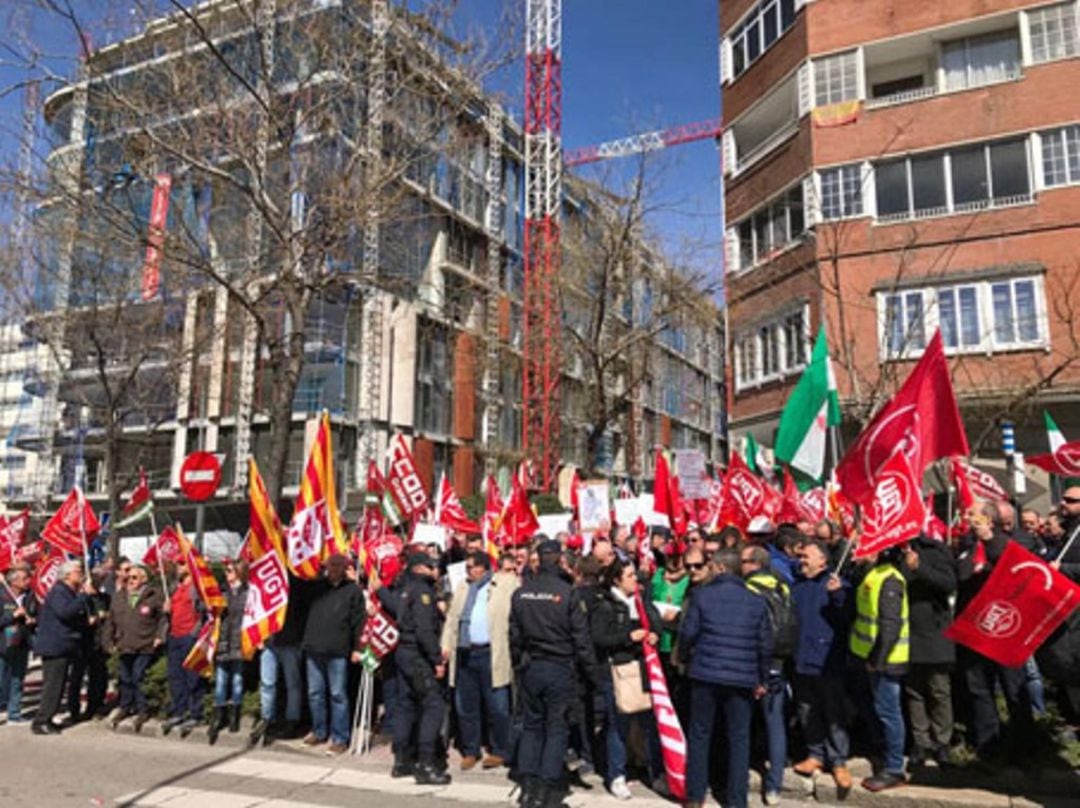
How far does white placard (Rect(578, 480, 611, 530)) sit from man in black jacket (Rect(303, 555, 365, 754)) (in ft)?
15.2

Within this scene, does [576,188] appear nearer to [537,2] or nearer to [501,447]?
[501,447]

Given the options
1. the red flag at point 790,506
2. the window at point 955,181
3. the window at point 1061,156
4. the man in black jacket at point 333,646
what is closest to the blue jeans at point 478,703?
the man in black jacket at point 333,646

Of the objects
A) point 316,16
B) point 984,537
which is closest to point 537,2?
point 316,16

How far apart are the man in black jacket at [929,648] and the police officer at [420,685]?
13.0 ft

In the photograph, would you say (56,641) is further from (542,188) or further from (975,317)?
(542,188)

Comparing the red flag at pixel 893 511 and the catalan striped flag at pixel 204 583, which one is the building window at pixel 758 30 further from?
the catalan striped flag at pixel 204 583

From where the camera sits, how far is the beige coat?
805cm

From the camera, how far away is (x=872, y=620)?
6730mm

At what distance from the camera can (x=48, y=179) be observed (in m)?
12.6

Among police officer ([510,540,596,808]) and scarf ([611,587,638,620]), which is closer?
police officer ([510,540,596,808])

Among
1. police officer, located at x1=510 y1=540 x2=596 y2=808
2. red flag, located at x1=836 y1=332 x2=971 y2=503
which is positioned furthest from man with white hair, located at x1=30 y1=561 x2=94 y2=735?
red flag, located at x1=836 y1=332 x2=971 y2=503

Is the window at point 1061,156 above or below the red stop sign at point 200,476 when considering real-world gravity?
above

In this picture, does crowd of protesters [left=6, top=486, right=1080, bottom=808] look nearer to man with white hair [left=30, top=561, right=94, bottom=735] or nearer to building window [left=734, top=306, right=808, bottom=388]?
man with white hair [left=30, top=561, right=94, bottom=735]

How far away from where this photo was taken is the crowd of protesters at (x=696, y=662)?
6.62 metres
